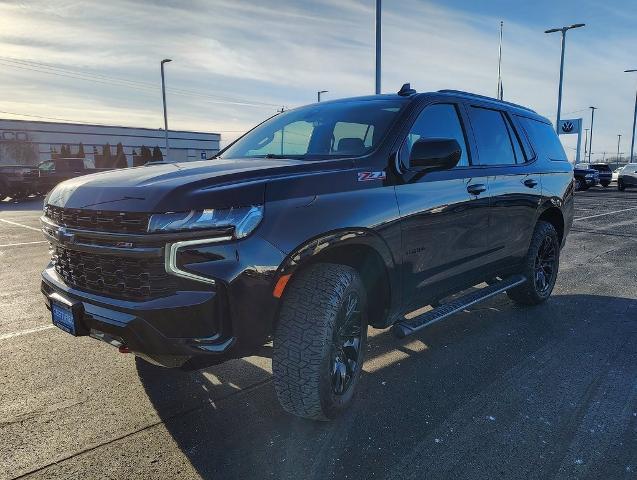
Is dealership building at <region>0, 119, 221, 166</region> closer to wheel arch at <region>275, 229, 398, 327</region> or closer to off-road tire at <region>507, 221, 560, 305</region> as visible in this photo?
off-road tire at <region>507, 221, 560, 305</region>

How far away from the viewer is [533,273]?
5039 mm

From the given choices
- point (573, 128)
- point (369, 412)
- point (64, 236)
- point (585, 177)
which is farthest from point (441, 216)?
point (573, 128)

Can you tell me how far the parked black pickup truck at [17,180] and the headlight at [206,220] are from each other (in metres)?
19.6

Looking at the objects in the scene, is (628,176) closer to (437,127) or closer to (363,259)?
(437,127)

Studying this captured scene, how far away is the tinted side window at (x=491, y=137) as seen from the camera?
4.19 m

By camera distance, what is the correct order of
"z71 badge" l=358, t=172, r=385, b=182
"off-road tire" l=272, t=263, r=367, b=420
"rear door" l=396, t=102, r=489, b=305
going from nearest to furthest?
"off-road tire" l=272, t=263, r=367, b=420, "z71 badge" l=358, t=172, r=385, b=182, "rear door" l=396, t=102, r=489, b=305

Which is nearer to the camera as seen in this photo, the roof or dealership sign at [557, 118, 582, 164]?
the roof

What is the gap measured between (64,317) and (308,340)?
4.32ft

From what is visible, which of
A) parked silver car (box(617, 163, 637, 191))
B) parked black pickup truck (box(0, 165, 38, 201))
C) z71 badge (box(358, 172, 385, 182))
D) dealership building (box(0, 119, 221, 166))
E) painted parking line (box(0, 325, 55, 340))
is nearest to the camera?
z71 badge (box(358, 172, 385, 182))

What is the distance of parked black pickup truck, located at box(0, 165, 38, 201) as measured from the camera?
741 inches

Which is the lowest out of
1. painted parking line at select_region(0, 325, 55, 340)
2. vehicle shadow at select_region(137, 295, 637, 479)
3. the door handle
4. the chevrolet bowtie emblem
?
vehicle shadow at select_region(137, 295, 637, 479)

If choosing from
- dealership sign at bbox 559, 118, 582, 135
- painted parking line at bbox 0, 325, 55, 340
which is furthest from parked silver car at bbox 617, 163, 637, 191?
painted parking line at bbox 0, 325, 55, 340

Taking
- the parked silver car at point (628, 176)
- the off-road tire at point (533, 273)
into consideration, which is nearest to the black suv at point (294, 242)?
the off-road tire at point (533, 273)

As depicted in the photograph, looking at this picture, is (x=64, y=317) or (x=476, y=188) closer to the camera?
(x=64, y=317)
